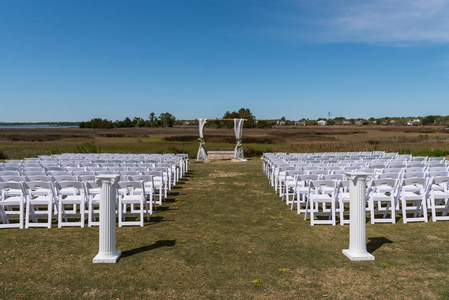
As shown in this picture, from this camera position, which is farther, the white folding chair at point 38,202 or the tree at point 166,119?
the tree at point 166,119

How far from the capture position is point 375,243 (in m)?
6.09

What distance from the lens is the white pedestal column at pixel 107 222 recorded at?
530 centimetres

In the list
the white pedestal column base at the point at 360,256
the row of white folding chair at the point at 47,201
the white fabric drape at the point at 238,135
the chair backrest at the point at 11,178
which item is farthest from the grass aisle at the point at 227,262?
the white fabric drape at the point at 238,135

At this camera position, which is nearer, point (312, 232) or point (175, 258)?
point (175, 258)

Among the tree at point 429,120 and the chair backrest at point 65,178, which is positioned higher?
the tree at point 429,120

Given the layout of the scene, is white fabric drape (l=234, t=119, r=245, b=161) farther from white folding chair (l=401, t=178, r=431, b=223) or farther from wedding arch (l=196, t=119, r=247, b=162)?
white folding chair (l=401, t=178, r=431, b=223)

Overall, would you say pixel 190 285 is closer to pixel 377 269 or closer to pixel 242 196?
pixel 377 269

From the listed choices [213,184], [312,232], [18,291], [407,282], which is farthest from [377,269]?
[213,184]

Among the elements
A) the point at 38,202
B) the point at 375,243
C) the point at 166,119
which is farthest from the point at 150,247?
the point at 166,119

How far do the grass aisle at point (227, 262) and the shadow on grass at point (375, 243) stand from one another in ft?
0.05

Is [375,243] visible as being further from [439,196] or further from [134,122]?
[134,122]

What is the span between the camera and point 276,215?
8.23 meters

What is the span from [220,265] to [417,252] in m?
3.10

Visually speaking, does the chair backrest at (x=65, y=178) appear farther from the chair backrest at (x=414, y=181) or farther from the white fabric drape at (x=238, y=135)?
the white fabric drape at (x=238, y=135)
